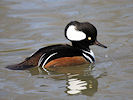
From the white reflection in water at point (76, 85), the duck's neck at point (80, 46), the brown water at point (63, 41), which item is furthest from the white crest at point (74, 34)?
the white reflection in water at point (76, 85)

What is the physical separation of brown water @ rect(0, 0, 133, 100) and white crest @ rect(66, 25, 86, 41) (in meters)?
0.60

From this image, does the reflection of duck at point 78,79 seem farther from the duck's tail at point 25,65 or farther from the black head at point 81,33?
the black head at point 81,33

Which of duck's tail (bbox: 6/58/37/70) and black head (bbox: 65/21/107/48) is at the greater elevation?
black head (bbox: 65/21/107/48)

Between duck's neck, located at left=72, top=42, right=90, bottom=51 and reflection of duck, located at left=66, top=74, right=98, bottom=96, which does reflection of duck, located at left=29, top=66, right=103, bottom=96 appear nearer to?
reflection of duck, located at left=66, top=74, right=98, bottom=96

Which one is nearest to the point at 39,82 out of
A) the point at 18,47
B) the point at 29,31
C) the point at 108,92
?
the point at 108,92

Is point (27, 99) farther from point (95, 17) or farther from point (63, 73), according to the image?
point (95, 17)

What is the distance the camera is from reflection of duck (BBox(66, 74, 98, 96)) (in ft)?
23.3

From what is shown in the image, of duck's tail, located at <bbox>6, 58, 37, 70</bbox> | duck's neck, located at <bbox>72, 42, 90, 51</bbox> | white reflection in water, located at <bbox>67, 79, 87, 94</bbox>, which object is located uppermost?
duck's neck, located at <bbox>72, 42, 90, 51</bbox>

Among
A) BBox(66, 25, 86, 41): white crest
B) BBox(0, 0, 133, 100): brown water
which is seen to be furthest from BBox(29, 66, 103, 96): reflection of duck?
Result: BBox(66, 25, 86, 41): white crest

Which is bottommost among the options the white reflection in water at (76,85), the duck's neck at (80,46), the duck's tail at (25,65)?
the white reflection in water at (76,85)

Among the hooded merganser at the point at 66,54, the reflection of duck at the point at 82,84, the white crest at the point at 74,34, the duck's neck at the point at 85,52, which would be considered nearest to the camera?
the reflection of duck at the point at 82,84

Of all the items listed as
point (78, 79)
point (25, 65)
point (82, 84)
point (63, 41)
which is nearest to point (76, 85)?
point (82, 84)

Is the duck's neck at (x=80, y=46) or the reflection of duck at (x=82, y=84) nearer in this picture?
the reflection of duck at (x=82, y=84)

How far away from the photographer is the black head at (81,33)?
8195 millimetres
